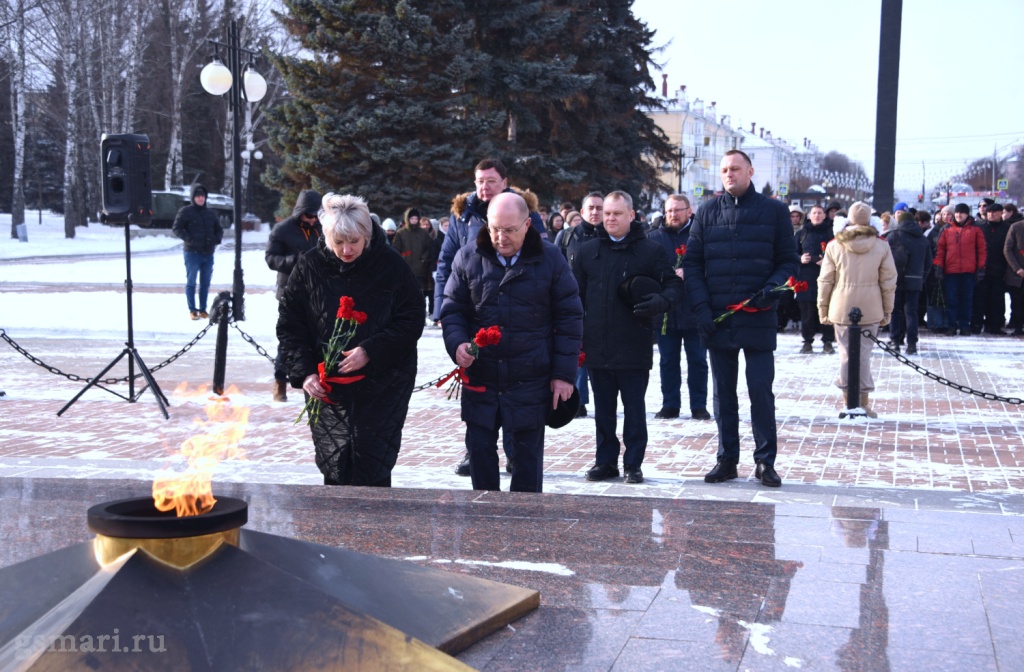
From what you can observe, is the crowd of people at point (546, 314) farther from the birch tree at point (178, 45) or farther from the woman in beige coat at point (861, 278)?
the birch tree at point (178, 45)

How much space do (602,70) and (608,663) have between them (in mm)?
A: 30030

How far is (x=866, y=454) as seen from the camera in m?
8.02

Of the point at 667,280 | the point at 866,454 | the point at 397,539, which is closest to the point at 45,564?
the point at 397,539

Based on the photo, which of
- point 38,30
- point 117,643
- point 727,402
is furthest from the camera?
point 38,30

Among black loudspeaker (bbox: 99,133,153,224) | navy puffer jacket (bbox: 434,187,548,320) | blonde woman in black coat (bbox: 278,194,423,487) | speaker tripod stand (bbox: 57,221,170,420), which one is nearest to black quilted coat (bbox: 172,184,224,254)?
black loudspeaker (bbox: 99,133,153,224)

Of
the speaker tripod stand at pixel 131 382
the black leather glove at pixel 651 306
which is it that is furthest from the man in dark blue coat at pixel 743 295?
the speaker tripod stand at pixel 131 382

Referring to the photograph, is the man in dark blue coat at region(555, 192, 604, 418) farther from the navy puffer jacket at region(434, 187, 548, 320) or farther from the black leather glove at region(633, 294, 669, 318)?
the black leather glove at region(633, 294, 669, 318)

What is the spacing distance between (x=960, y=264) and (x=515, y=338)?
41.6ft

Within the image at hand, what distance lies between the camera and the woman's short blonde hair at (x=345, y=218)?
16.8 feet

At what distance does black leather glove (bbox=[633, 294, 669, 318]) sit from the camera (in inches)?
275

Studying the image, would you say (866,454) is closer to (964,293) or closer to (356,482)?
(356,482)

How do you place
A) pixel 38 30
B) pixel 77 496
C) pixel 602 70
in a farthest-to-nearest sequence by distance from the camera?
pixel 38 30 < pixel 602 70 < pixel 77 496

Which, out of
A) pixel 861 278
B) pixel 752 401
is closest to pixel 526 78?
pixel 861 278

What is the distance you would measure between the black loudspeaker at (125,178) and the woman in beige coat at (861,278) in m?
6.62
